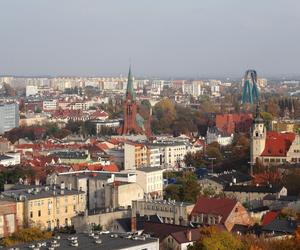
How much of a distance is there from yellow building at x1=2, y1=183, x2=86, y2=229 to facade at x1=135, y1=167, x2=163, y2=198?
557 centimetres

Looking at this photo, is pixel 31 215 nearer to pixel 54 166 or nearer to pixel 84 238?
pixel 84 238

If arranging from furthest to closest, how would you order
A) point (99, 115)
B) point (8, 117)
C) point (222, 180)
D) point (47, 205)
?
point (99, 115), point (8, 117), point (222, 180), point (47, 205)

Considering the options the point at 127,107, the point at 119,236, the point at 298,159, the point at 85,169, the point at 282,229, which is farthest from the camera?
the point at 127,107

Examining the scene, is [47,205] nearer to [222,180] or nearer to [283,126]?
[222,180]

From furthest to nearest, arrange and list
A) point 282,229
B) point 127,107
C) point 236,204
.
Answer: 1. point 127,107
2. point 236,204
3. point 282,229

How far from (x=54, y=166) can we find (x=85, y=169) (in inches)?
95.0

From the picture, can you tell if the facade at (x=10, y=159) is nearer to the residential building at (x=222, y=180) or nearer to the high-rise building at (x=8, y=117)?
the residential building at (x=222, y=180)

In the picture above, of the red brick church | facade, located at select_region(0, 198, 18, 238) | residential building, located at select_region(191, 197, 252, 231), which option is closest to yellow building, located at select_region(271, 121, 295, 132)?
the red brick church

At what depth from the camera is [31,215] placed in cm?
2927

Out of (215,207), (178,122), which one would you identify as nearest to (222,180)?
(215,207)

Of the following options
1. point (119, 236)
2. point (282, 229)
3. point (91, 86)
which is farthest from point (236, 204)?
point (91, 86)

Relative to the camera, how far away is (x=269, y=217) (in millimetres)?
27234

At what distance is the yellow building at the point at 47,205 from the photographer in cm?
2911

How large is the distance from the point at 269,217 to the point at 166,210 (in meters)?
3.49
